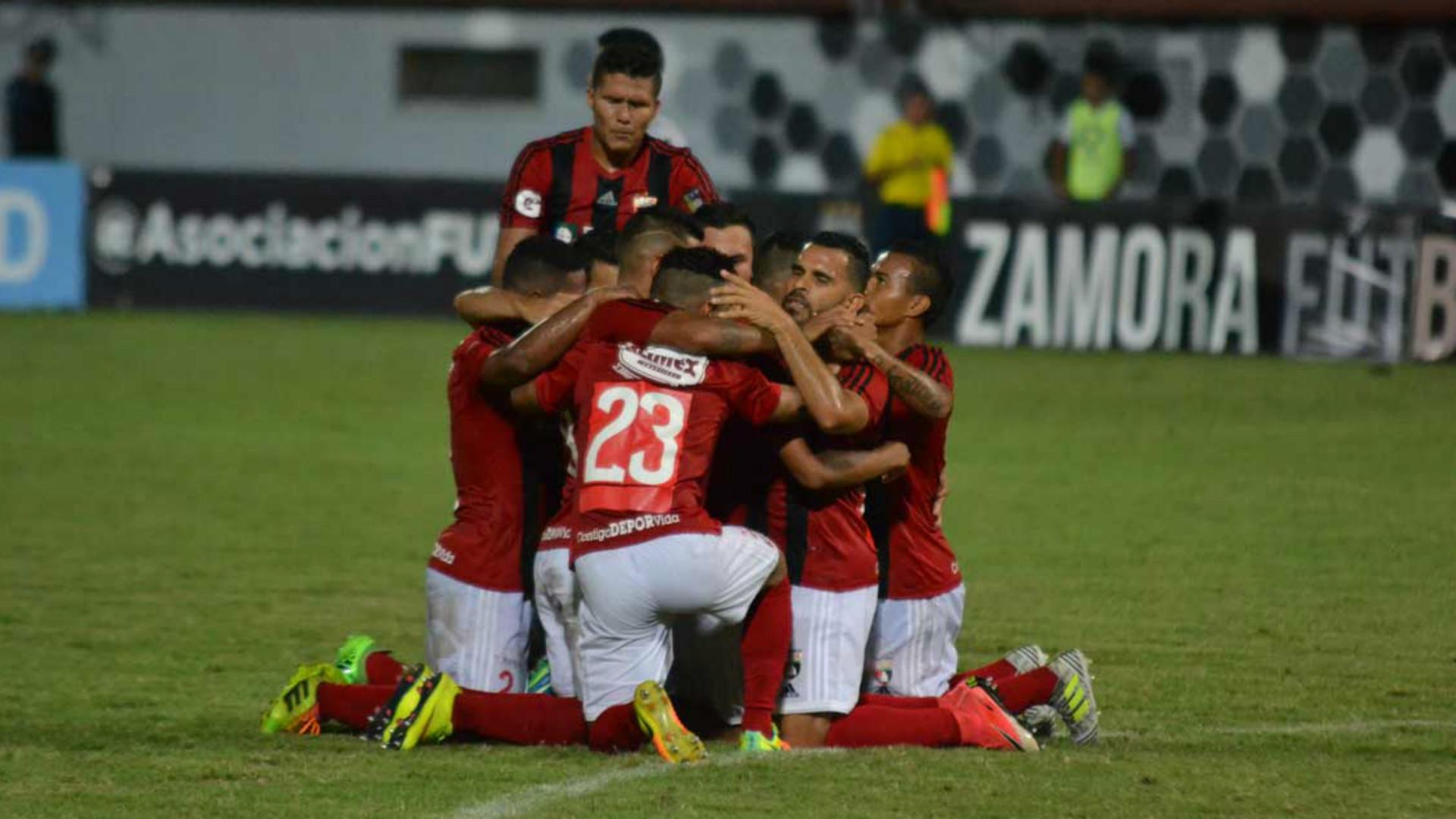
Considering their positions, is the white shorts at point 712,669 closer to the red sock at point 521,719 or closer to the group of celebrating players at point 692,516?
the group of celebrating players at point 692,516

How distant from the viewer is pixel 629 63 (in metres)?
7.50

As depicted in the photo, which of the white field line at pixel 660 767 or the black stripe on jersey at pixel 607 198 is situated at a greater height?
the black stripe on jersey at pixel 607 198

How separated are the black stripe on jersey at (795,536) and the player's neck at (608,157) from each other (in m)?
1.52

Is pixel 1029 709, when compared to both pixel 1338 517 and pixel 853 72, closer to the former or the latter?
pixel 1338 517

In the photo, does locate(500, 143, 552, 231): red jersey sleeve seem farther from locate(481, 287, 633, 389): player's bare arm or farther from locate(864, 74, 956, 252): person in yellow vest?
locate(864, 74, 956, 252): person in yellow vest

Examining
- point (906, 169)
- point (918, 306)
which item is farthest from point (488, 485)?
point (906, 169)

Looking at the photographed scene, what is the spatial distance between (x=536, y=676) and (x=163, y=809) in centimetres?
184

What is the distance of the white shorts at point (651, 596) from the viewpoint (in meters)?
6.05

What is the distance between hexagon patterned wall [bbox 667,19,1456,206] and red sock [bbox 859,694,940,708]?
47.4 ft

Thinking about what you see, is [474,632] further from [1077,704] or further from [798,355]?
[1077,704]

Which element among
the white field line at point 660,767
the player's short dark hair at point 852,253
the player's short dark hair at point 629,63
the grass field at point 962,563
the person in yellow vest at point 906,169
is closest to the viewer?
the white field line at point 660,767

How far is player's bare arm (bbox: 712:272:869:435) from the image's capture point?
622 cm

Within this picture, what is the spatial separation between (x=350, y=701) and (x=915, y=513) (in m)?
1.67

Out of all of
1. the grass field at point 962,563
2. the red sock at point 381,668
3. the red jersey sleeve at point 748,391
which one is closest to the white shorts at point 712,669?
the grass field at point 962,563
